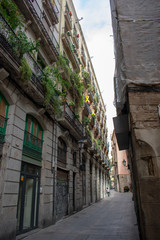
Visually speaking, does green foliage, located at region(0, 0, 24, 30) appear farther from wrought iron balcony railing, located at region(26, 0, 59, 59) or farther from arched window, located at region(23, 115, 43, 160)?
arched window, located at region(23, 115, 43, 160)

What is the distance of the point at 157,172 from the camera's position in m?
4.73

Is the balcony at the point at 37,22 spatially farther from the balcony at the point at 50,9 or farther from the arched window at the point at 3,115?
the arched window at the point at 3,115

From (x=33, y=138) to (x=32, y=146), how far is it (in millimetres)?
380

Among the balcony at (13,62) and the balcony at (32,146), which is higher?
the balcony at (13,62)

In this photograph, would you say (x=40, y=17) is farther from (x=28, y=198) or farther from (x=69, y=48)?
(x=28, y=198)

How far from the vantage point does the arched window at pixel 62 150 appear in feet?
37.0

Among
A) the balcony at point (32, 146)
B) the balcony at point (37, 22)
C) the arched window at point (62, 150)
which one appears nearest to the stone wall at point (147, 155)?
the balcony at point (32, 146)

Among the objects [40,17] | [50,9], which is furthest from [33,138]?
[50,9]

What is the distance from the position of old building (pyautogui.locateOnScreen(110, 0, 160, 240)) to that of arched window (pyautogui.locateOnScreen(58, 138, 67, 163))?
496 cm

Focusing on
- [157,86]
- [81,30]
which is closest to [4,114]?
[157,86]

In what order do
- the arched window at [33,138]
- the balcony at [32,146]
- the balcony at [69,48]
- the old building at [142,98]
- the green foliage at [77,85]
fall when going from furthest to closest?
the green foliage at [77,85] < the balcony at [69,48] < the arched window at [33,138] < the balcony at [32,146] < the old building at [142,98]

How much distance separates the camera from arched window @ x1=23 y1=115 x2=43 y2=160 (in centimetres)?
785

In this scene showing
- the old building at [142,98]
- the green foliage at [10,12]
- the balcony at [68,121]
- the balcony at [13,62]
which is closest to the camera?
the old building at [142,98]

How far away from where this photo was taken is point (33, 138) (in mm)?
8391
